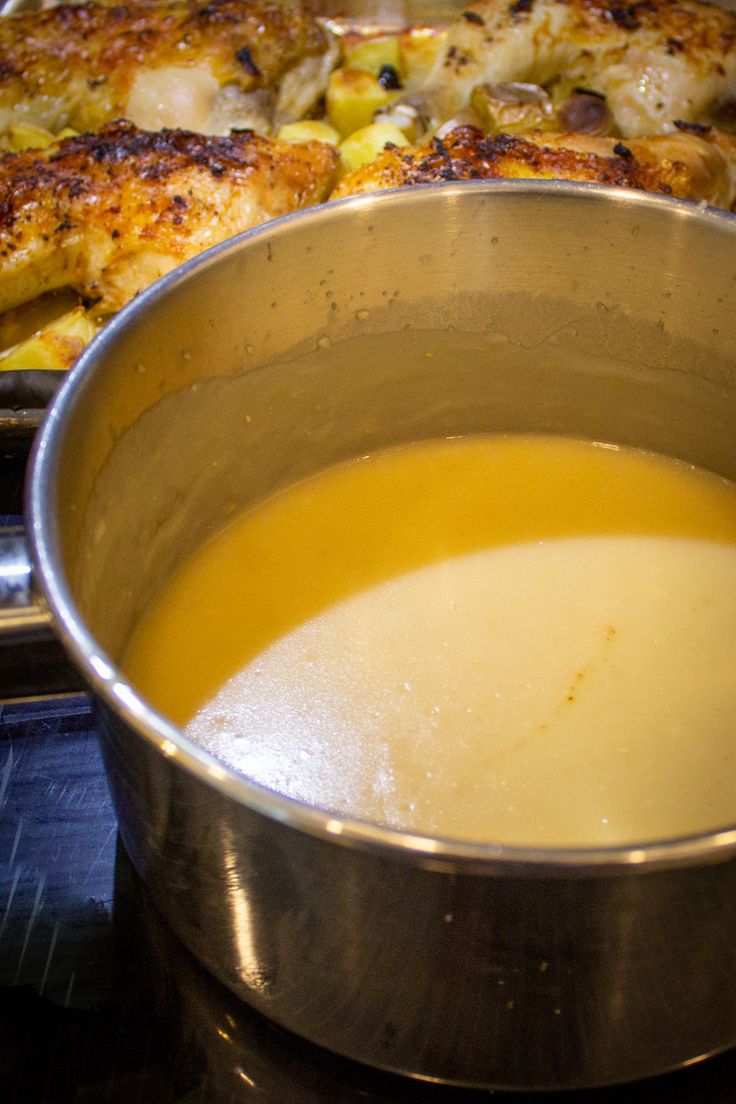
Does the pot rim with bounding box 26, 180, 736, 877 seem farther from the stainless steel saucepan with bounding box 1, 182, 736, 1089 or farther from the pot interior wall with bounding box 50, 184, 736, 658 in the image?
the pot interior wall with bounding box 50, 184, 736, 658

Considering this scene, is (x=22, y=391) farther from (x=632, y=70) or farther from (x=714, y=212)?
(x=632, y=70)

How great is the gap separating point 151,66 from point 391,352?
92 cm

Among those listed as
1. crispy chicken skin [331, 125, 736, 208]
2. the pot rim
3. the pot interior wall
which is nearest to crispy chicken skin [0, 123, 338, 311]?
crispy chicken skin [331, 125, 736, 208]

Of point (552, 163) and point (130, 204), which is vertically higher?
point (552, 163)

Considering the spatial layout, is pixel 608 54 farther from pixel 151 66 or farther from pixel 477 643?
pixel 477 643

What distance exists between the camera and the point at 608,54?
1787mm

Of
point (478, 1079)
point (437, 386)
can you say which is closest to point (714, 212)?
point (437, 386)

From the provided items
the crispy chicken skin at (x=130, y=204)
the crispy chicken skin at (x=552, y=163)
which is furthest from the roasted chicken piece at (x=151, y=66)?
the crispy chicken skin at (x=552, y=163)

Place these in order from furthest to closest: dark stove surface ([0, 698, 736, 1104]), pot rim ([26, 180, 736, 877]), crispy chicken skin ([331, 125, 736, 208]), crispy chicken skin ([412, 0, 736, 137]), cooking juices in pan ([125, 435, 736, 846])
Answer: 1. crispy chicken skin ([412, 0, 736, 137])
2. crispy chicken skin ([331, 125, 736, 208])
3. cooking juices in pan ([125, 435, 736, 846])
4. dark stove surface ([0, 698, 736, 1104])
5. pot rim ([26, 180, 736, 877])

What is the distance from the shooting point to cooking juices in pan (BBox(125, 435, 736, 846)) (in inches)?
36.5

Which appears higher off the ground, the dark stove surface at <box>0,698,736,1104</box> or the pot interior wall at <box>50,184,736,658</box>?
the pot interior wall at <box>50,184,736,658</box>

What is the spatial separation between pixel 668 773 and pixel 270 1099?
425mm

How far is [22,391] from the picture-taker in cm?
135

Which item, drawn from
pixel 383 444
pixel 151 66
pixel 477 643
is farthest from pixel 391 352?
pixel 151 66
